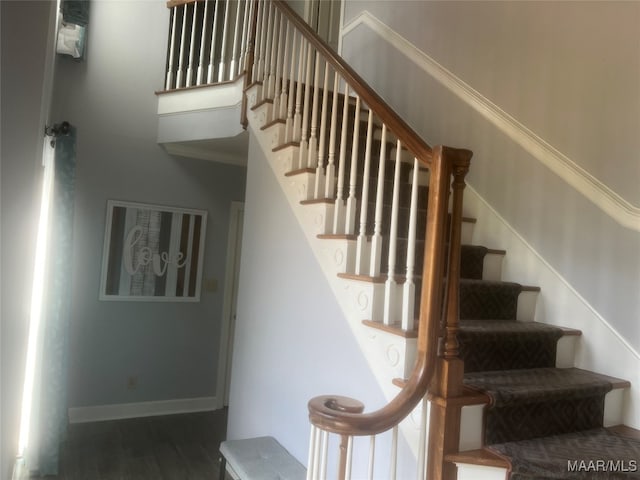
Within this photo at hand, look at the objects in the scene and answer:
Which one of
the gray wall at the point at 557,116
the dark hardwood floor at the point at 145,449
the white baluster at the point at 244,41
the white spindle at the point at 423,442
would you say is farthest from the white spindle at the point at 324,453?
the white baluster at the point at 244,41

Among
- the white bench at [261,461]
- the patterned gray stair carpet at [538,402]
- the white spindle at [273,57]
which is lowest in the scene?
the white bench at [261,461]

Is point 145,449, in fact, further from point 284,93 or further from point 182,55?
point 182,55

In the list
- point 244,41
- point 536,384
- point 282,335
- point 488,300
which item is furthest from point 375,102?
point 244,41

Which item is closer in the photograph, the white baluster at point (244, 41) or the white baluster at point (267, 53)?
the white baluster at point (267, 53)

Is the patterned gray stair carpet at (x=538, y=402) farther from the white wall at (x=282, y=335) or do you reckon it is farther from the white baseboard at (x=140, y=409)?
the white baseboard at (x=140, y=409)

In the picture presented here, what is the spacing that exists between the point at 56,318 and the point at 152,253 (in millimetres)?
1238

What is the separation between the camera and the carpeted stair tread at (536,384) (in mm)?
1738

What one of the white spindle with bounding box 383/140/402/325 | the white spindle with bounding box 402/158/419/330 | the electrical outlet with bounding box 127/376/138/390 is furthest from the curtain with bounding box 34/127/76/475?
the white spindle with bounding box 402/158/419/330

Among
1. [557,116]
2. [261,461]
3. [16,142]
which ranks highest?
[557,116]

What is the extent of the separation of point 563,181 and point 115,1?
13.1 feet

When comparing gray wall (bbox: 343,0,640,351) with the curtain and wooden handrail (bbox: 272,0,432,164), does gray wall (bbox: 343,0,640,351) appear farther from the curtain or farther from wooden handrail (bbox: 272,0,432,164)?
the curtain

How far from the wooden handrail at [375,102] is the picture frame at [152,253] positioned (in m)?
2.31

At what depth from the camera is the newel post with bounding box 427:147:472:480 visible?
1.65 meters

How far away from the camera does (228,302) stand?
4.73m
